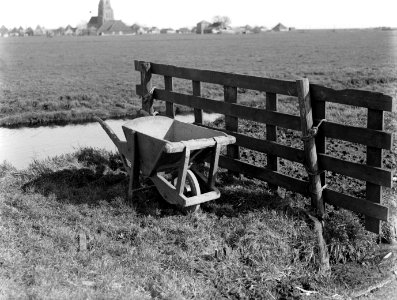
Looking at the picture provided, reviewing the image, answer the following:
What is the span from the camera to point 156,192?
7.73 metres

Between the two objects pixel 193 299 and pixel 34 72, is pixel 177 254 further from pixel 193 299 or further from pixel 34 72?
pixel 34 72

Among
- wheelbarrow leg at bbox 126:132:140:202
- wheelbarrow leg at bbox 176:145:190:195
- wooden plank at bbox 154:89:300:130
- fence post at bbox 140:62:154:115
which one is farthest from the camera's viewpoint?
fence post at bbox 140:62:154:115

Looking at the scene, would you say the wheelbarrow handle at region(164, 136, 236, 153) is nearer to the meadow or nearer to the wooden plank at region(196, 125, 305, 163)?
the wooden plank at region(196, 125, 305, 163)

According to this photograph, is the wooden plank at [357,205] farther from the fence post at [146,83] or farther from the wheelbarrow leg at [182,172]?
the fence post at [146,83]

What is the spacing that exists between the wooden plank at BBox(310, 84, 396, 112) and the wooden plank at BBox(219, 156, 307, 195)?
1.24m

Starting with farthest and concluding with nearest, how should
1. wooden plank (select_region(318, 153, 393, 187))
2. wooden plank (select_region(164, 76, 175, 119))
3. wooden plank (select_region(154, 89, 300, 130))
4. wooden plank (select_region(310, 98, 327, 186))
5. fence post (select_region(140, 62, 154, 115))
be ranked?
fence post (select_region(140, 62, 154, 115)), wooden plank (select_region(164, 76, 175, 119)), wooden plank (select_region(154, 89, 300, 130)), wooden plank (select_region(310, 98, 327, 186)), wooden plank (select_region(318, 153, 393, 187))

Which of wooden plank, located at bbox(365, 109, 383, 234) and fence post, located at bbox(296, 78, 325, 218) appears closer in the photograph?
wooden plank, located at bbox(365, 109, 383, 234)

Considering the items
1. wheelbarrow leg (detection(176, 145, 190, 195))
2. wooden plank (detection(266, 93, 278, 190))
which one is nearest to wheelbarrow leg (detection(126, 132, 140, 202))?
wheelbarrow leg (detection(176, 145, 190, 195))

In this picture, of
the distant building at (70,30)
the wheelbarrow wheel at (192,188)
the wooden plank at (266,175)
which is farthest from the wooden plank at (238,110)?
the distant building at (70,30)

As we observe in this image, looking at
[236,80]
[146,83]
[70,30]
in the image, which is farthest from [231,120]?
[70,30]

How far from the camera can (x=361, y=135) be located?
20.5ft

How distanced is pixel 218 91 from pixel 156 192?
14560 mm

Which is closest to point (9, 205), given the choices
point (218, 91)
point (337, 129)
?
point (337, 129)

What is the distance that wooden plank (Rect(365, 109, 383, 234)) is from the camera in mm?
6133
